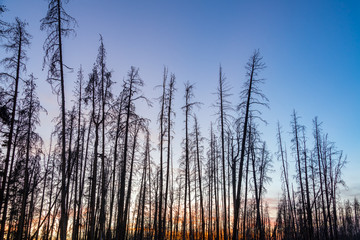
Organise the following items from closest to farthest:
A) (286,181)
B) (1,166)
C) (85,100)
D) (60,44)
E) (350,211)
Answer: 1. (60,44)
2. (85,100)
3. (1,166)
4. (286,181)
5. (350,211)

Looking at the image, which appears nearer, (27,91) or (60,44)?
(60,44)

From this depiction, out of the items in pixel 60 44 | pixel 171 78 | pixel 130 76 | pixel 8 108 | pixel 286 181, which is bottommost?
pixel 286 181

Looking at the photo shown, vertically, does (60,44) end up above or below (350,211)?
above

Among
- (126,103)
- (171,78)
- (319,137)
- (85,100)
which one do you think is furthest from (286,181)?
(85,100)

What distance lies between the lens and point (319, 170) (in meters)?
26.2

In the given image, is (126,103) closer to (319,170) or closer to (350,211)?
(319,170)

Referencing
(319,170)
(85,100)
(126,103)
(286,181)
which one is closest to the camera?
(85,100)

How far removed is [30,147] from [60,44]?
9937 mm

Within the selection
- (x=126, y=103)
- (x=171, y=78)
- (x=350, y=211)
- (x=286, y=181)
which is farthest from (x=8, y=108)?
(x=350, y=211)

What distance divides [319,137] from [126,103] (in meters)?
23.7

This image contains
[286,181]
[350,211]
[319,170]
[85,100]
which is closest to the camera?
[85,100]

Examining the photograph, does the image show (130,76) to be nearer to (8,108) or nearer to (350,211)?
(8,108)

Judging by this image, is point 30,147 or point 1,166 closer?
point 30,147

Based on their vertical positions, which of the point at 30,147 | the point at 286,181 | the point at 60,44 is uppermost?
the point at 60,44
